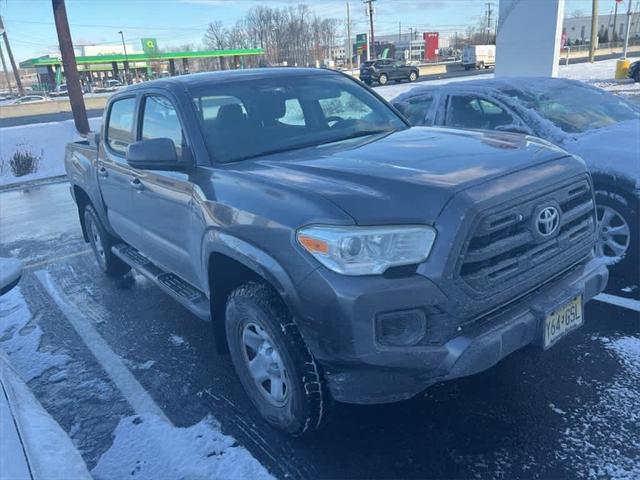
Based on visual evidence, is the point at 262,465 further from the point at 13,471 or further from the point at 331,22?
the point at 331,22

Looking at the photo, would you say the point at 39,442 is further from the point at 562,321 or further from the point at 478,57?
the point at 478,57

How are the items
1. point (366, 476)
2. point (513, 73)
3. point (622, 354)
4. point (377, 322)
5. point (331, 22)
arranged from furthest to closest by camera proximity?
point (331, 22), point (513, 73), point (622, 354), point (366, 476), point (377, 322)

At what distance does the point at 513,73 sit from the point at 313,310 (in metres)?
15.7

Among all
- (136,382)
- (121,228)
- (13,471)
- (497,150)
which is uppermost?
(497,150)

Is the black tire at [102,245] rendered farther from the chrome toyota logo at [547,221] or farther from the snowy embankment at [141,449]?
the chrome toyota logo at [547,221]

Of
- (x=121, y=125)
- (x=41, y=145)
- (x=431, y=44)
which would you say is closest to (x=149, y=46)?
(x=431, y=44)

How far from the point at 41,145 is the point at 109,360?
13.9 metres

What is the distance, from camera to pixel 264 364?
9.53ft

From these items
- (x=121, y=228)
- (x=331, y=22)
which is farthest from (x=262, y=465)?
(x=331, y=22)

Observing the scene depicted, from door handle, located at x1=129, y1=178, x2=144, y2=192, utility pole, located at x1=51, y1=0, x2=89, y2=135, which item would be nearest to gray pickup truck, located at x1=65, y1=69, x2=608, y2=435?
door handle, located at x1=129, y1=178, x2=144, y2=192

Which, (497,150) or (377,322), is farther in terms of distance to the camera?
(497,150)

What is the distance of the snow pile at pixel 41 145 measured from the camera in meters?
12.9

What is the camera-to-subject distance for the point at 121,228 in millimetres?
4805

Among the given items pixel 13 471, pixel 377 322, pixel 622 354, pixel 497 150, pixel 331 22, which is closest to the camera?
pixel 13 471
